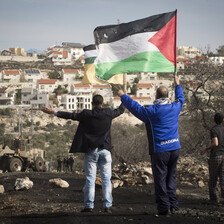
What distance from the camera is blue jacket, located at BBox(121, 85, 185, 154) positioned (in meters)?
6.04

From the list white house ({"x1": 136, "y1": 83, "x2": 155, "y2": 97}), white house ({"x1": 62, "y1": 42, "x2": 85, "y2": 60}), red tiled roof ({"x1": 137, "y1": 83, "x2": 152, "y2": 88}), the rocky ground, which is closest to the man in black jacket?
the rocky ground

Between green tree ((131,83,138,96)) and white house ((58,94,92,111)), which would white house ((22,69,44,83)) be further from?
green tree ((131,83,138,96))

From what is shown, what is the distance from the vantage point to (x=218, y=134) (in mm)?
7676

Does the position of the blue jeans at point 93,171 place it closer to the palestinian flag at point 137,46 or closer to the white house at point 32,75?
the palestinian flag at point 137,46

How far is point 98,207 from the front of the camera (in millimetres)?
7117

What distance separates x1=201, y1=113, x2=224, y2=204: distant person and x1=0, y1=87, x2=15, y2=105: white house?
319 feet

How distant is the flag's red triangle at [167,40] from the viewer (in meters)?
8.27

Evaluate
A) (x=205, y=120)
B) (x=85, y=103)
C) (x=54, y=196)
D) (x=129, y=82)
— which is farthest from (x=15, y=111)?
(x=54, y=196)

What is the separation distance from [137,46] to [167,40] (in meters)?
0.64

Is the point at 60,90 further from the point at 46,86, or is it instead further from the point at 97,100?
the point at 97,100

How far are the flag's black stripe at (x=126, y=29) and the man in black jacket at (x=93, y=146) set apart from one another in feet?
8.55

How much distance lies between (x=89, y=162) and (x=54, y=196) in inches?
113

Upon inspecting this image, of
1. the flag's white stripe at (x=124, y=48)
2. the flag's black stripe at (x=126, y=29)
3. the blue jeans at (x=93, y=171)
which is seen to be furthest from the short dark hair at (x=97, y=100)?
the flag's black stripe at (x=126, y=29)

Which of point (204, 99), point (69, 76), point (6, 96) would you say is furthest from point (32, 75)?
point (204, 99)
